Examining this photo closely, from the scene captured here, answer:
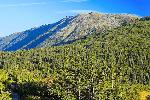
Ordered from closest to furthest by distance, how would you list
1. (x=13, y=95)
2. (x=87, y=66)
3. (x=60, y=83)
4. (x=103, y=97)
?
1. (x=103, y=97)
2. (x=87, y=66)
3. (x=60, y=83)
4. (x=13, y=95)

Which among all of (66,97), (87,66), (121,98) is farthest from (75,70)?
(121,98)

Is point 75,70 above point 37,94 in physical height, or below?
above

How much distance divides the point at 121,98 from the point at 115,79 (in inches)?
661

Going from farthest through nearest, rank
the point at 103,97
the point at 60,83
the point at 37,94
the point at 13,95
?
the point at 13,95 → the point at 37,94 → the point at 60,83 → the point at 103,97

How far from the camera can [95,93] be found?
147m

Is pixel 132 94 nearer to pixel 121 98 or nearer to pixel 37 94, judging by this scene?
pixel 121 98

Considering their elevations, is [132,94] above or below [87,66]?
below

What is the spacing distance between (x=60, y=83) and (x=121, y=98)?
3483 cm

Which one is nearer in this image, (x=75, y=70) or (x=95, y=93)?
(x=95, y=93)

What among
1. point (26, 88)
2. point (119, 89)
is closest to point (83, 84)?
point (119, 89)

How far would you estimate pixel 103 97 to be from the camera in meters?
145

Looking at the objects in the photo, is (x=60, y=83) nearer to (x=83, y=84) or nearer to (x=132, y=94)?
(x=83, y=84)

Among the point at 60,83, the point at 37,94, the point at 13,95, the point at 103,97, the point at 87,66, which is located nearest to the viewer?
the point at 103,97

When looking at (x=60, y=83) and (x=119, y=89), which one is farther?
(x=60, y=83)
